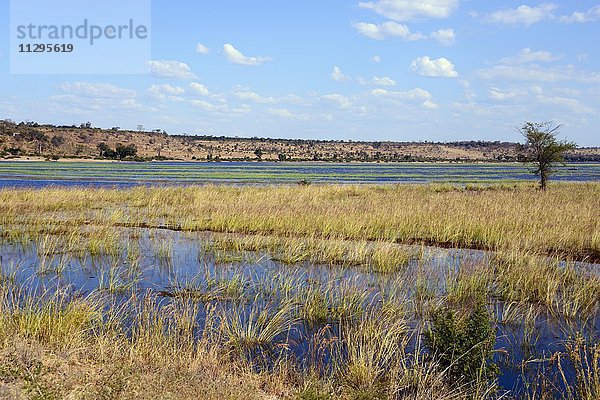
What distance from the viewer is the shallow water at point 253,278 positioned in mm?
8109

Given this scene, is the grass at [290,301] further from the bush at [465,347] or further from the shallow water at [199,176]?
the shallow water at [199,176]

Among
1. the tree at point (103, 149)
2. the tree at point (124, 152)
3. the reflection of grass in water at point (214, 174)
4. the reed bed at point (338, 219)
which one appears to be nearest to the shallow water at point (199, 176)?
the reflection of grass in water at point (214, 174)

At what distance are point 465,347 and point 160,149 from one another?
138 m

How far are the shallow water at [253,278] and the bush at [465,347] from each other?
0.67m

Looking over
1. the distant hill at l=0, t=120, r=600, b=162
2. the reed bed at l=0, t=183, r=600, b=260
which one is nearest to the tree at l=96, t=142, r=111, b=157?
the distant hill at l=0, t=120, r=600, b=162

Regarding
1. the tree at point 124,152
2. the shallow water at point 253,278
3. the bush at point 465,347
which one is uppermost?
the tree at point 124,152

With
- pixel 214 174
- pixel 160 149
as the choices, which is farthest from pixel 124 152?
pixel 214 174

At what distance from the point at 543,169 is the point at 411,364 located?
30.7 meters

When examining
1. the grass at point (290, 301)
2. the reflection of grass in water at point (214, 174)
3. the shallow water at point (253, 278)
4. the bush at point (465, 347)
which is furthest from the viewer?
the reflection of grass in water at point (214, 174)

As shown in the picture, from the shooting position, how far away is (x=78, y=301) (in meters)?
8.30

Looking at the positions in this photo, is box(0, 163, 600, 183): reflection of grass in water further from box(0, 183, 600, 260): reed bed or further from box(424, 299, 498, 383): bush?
box(424, 299, 498, 383): bush

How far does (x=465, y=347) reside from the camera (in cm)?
652

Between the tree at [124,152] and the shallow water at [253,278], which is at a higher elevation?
the tree at [124,152]

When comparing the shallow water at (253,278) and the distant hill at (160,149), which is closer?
the shallow water at (253,278)
